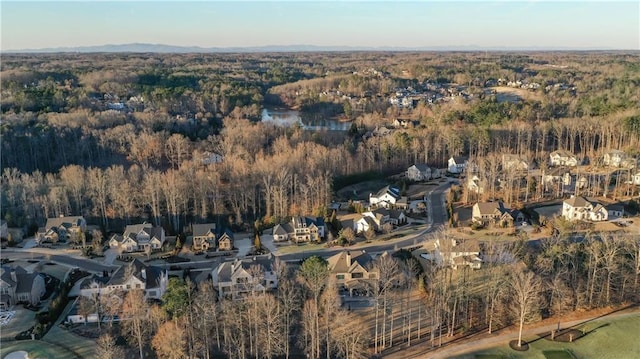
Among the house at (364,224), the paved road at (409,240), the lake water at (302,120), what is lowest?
the paved road at (409,240)

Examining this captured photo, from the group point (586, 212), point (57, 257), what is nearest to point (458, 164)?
point (586, 212)

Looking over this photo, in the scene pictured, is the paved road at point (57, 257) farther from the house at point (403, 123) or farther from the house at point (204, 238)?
the house at point (403, 123)

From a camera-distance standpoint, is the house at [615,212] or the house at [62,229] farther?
the house at [615,212]

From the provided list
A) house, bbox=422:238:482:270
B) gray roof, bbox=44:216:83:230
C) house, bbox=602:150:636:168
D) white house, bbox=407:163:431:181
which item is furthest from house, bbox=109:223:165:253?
house, bbox=602:150:636:168

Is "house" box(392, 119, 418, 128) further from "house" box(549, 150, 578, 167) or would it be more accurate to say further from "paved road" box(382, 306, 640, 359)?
"paved road" box(382, 306, 640, 359)

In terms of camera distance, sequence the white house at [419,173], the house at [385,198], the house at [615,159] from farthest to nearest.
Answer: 1. the house at [615,159]
2. the white house at [419,173]
3. the house at [385,198]

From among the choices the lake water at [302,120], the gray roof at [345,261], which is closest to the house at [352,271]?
the gray roof at [345,261]

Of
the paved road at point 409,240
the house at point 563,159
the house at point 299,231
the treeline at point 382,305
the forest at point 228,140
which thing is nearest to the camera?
the treeline at point 382,305
